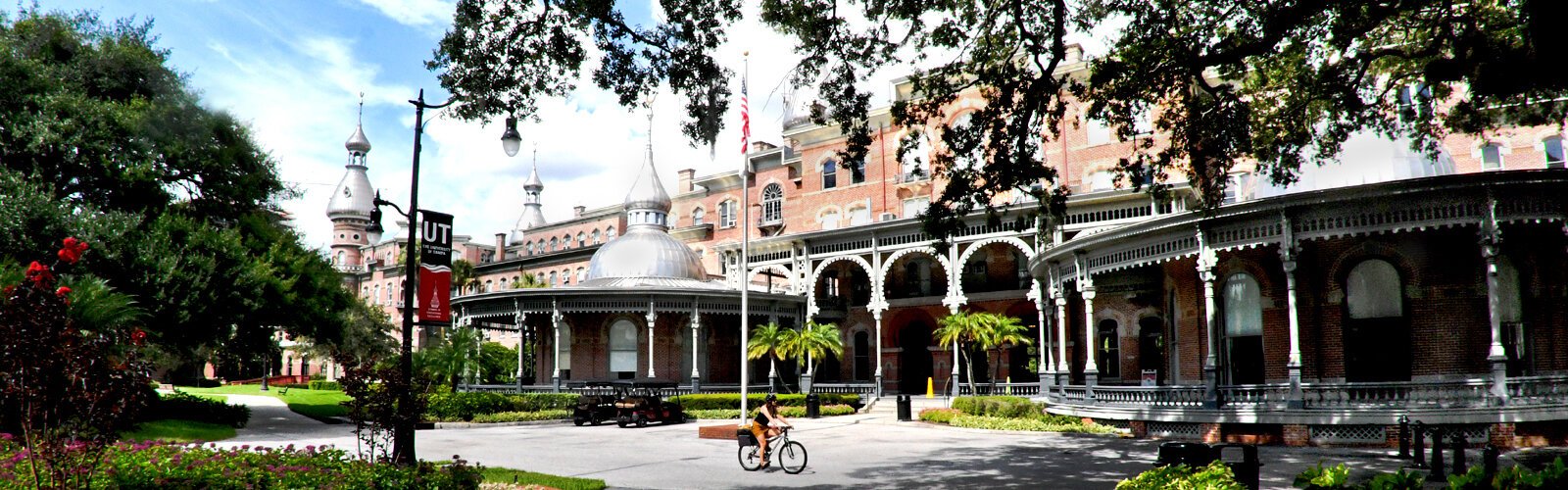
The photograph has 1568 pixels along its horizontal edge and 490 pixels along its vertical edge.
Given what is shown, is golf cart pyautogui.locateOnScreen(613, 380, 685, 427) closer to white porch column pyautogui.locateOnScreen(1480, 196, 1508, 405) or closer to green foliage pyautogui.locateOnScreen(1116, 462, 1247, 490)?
white porch column pyautogui.locateOnScreen(1480, 196, 1508, 405)

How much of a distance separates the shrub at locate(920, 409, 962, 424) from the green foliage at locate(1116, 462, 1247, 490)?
2091 cm

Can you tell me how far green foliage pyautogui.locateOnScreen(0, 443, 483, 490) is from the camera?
412 inches

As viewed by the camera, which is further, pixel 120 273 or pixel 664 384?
pixel 664 384

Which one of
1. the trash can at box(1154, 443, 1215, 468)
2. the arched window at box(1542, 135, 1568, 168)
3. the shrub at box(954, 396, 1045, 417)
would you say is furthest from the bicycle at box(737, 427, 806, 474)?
the arched window at box(1542, 135, 1568, 168)

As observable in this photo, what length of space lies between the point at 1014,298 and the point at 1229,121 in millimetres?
23020

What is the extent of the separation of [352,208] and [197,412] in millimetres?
75512

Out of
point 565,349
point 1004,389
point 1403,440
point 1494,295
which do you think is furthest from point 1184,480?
point 565,349

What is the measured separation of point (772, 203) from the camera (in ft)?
189

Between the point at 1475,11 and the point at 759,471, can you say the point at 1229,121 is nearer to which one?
the point at 1475,11

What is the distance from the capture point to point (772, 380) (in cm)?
3878

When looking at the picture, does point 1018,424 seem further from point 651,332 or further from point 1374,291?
point 651,332

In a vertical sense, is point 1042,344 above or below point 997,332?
below

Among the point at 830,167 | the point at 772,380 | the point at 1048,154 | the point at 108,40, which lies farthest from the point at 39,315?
the point at 830,167

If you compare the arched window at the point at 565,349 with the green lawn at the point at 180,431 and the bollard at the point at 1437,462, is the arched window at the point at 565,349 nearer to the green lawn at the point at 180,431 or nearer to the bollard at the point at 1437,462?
the green lawn at the point at 180,431
